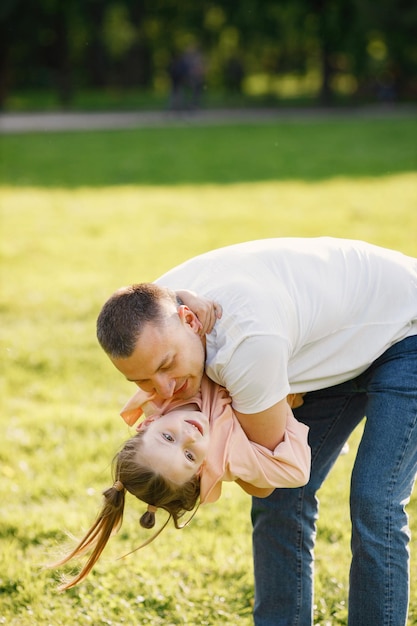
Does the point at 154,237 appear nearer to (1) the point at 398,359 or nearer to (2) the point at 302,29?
(1) the point at 398,359

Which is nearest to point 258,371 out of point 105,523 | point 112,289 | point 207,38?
point 105,523

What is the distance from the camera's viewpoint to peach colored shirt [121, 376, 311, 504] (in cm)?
251

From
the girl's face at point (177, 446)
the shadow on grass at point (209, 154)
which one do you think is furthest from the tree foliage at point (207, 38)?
the girl's face at point (177, 446)

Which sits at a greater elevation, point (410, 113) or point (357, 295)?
point (357, 295)

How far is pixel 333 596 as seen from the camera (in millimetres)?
3555

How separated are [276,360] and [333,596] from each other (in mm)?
1602

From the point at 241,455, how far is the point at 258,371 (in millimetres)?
304

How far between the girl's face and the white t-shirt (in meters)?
0.15

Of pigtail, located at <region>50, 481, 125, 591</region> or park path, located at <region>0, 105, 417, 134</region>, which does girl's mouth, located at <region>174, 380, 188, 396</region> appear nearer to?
pigtail, located at <region>50, 481, 125, 591</region>

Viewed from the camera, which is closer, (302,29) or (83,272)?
(83,272)

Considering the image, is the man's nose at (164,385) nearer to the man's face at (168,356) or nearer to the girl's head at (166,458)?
the man's face at (168,356)

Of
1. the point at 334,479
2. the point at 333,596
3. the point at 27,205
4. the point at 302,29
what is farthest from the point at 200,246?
the point at 302,29

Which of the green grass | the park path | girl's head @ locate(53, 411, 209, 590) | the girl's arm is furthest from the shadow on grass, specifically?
girl's head @ locate(53, 411, 209, 590)

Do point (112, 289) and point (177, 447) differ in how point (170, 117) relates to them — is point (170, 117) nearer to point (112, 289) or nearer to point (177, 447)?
point (112, 289)
